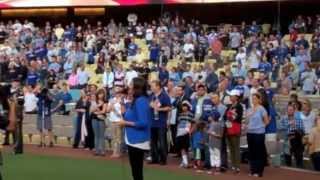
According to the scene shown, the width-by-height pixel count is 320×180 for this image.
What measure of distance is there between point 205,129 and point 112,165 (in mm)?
2130

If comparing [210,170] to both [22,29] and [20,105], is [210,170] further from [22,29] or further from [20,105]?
[22,29]

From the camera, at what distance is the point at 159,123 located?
1719 centimetres

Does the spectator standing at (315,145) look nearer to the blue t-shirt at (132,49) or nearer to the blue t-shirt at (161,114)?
the blue t-shirt at (161,114)

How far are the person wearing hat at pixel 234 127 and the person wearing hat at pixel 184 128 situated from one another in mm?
1190

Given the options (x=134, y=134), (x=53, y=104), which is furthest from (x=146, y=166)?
(x=53, y=104)

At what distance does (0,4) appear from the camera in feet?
133

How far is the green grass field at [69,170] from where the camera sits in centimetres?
1442

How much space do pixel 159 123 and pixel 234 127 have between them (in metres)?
2.12

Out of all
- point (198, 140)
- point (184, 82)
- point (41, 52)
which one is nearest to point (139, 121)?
point (198, 140)

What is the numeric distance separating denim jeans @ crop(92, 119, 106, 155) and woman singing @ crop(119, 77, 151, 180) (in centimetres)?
742

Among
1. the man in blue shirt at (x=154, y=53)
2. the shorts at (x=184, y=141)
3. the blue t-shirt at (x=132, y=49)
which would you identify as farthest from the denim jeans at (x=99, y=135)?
the blue t-shirt at (x=132, y=49)

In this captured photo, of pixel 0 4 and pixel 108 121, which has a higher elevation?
pixel 0 4

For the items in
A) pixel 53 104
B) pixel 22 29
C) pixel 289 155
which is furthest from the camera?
pixel 22 29

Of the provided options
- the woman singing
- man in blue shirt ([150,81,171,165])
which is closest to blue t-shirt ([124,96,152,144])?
the woman singing
